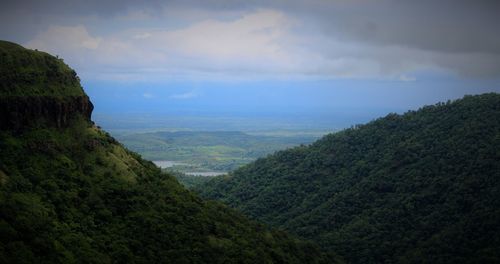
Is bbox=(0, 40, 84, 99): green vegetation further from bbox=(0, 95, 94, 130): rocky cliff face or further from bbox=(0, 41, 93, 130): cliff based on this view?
bbox=(0, 95, 94, 130): rocky cliff face

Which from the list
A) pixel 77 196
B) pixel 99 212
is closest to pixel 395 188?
pixel 99 212

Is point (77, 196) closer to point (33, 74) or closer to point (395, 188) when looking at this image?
point (33, 74)

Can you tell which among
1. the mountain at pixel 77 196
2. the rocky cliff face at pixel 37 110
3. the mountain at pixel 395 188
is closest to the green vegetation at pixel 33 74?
the mountain at pixel 77 196

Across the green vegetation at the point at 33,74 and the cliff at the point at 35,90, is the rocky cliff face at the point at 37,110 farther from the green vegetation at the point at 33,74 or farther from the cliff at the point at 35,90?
the green vegetation at the point at 33,74

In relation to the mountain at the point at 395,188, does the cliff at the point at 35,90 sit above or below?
above

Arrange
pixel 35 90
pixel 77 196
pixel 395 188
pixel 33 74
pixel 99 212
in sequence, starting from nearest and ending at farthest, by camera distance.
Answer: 1. pixel 99 212
2. pixel 77 196
3. pixel 35 90
4. pixel 33 74
5. pixel 395 188

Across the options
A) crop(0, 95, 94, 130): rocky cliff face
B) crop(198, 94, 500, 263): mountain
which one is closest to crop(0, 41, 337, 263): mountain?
crop(0, 95, 94, 130): rocky cliff face
